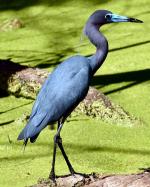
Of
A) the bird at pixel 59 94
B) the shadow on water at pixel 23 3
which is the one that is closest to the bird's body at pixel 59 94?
the bird at pixel 59 94

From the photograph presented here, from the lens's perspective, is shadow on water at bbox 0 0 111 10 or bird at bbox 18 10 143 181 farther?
shadow on water at bbox 0 0 111 10

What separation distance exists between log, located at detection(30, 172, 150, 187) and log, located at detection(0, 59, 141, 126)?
64.0 inches

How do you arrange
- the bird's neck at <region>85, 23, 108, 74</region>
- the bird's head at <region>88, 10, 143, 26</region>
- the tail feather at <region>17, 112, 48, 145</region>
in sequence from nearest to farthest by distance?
the tail feather at <region>17, 112, 48, 145</region>, the bird's neck at <region>85, 23, 108, 74</region>, the bird's head at <region>88, 10, 143, 26</region>

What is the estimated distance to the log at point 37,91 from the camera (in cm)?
530

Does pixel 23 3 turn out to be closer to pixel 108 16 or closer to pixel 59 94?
pixel 108 16

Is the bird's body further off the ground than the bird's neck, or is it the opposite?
the bird's neck

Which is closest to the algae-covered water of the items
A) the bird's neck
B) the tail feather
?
the tail feather

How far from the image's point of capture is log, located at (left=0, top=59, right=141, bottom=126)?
5301 millimetres

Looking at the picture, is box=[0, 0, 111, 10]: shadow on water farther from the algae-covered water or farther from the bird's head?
the bird's head

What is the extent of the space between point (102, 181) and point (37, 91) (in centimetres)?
274

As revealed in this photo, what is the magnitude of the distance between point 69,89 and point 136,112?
212 centimetres

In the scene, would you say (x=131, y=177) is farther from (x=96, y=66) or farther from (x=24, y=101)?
(x=24, y=101)

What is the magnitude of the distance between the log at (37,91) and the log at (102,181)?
163 cm

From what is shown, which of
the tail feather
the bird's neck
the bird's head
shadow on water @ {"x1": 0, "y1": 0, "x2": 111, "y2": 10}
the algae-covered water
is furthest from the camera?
shadow on water @ {"x1": 0, "y1": 0, "x2": 111, "y2": 10}
